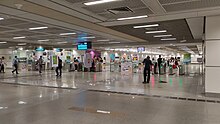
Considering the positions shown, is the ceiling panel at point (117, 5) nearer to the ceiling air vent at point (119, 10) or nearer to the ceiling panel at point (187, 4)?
the ceiling air vent at point (119, 10)

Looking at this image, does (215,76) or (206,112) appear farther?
(215,76)

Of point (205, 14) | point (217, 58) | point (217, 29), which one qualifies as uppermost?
point (205, 14)

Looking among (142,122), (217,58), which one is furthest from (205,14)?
(142,122)

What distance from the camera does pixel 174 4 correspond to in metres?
6.02

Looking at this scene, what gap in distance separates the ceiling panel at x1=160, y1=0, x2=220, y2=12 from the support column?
3.93 feet

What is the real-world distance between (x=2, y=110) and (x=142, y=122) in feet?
12.1

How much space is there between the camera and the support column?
7.05 m

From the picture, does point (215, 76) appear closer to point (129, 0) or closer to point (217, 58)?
point (217, 58)

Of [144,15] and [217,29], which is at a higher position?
[144,15]

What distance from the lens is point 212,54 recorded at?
7.16m

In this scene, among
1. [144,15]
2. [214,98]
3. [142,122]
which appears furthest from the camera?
[144,15]

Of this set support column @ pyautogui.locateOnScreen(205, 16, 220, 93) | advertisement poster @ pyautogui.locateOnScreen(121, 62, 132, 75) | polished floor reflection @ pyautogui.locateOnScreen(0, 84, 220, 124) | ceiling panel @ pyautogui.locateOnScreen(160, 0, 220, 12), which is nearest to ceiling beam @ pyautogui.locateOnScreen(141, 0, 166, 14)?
ceiling panel @ pyautogui.locateOnScreen(160, 0, 220, 12)

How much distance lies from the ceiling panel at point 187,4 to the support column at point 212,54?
1.20 metres

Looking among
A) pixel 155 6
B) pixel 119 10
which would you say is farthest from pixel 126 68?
pixel 155 6
